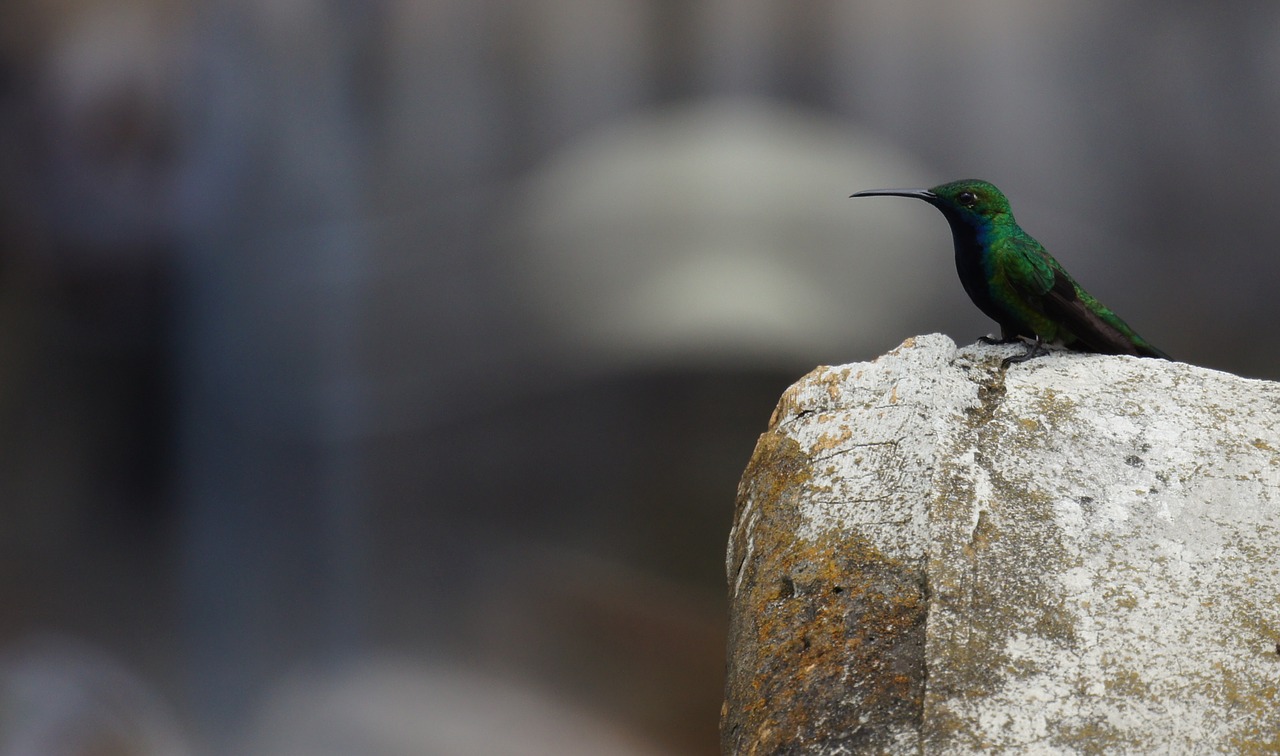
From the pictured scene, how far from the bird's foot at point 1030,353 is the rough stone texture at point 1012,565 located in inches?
2.3

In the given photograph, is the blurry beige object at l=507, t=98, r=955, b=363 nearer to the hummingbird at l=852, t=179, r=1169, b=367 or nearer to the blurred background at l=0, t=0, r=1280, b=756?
the blurred background at l=0, t=0, r=1280, b=756

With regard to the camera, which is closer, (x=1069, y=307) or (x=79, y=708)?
(x=1069, y=307)

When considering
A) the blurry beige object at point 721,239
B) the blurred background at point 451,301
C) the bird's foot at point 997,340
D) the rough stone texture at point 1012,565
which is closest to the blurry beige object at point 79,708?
the blurred background at point 451,301

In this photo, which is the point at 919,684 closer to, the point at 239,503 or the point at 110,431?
the point at 239,503

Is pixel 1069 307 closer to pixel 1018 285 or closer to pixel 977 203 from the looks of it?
pixel 1018 285

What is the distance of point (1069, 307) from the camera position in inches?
80.8

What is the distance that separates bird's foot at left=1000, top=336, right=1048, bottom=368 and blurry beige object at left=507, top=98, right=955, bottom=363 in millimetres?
2140

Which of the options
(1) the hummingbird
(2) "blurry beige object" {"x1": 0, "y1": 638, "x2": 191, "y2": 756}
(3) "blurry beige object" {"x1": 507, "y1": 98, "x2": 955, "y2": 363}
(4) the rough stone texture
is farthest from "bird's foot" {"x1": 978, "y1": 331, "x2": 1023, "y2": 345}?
(2) "blurry beige object" {"x1": 0, "y1": 638, "x2": 191, "y2": 756}

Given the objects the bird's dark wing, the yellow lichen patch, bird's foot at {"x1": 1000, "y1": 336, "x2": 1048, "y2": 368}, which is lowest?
the yellow lichen patch

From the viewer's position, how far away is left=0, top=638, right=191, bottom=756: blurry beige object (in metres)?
4.54

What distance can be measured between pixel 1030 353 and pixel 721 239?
2.50 metres

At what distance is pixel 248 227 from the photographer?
15.6 feet

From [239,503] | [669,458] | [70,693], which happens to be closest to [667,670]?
[669,458]

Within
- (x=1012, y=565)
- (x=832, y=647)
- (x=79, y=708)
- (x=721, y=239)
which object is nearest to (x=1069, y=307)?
(x=1012, y=565)
